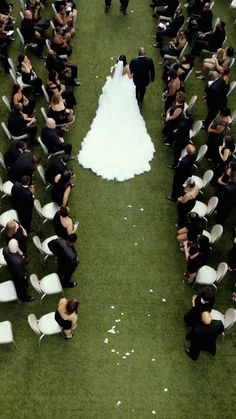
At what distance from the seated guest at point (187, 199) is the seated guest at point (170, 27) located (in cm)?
528

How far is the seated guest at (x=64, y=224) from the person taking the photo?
9398 millimetres

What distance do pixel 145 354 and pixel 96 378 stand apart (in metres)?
0.90

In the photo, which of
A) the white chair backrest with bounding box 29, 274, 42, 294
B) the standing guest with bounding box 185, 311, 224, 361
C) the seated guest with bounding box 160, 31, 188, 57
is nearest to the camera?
the standing guest with bounding box 185, 311, 224, 361

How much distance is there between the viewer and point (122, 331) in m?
9.45

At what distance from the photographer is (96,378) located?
8.92m

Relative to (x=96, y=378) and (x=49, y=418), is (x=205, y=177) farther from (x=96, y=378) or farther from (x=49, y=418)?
(x=49, y=418)

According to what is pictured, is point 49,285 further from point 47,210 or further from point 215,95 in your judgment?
point 215,95

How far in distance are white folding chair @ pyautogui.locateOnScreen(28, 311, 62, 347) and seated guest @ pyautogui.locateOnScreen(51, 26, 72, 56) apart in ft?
22.8

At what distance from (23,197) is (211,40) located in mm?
6722

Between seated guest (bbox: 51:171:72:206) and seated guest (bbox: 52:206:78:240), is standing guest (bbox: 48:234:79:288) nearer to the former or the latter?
seated guest (bbox: 52:206:78:240)

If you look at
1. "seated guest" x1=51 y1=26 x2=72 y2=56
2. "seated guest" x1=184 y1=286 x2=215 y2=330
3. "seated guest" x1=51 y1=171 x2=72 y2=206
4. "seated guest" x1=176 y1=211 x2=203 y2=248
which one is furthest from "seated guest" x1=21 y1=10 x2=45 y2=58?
"seated guest" x1=184 y1=286 x2=215 y2=330

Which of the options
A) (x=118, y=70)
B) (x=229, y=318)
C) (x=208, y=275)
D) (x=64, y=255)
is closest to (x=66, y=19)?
(x=118, y=70)

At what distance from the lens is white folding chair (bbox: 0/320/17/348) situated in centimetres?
892

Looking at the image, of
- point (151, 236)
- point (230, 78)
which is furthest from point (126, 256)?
point (230, 78)
